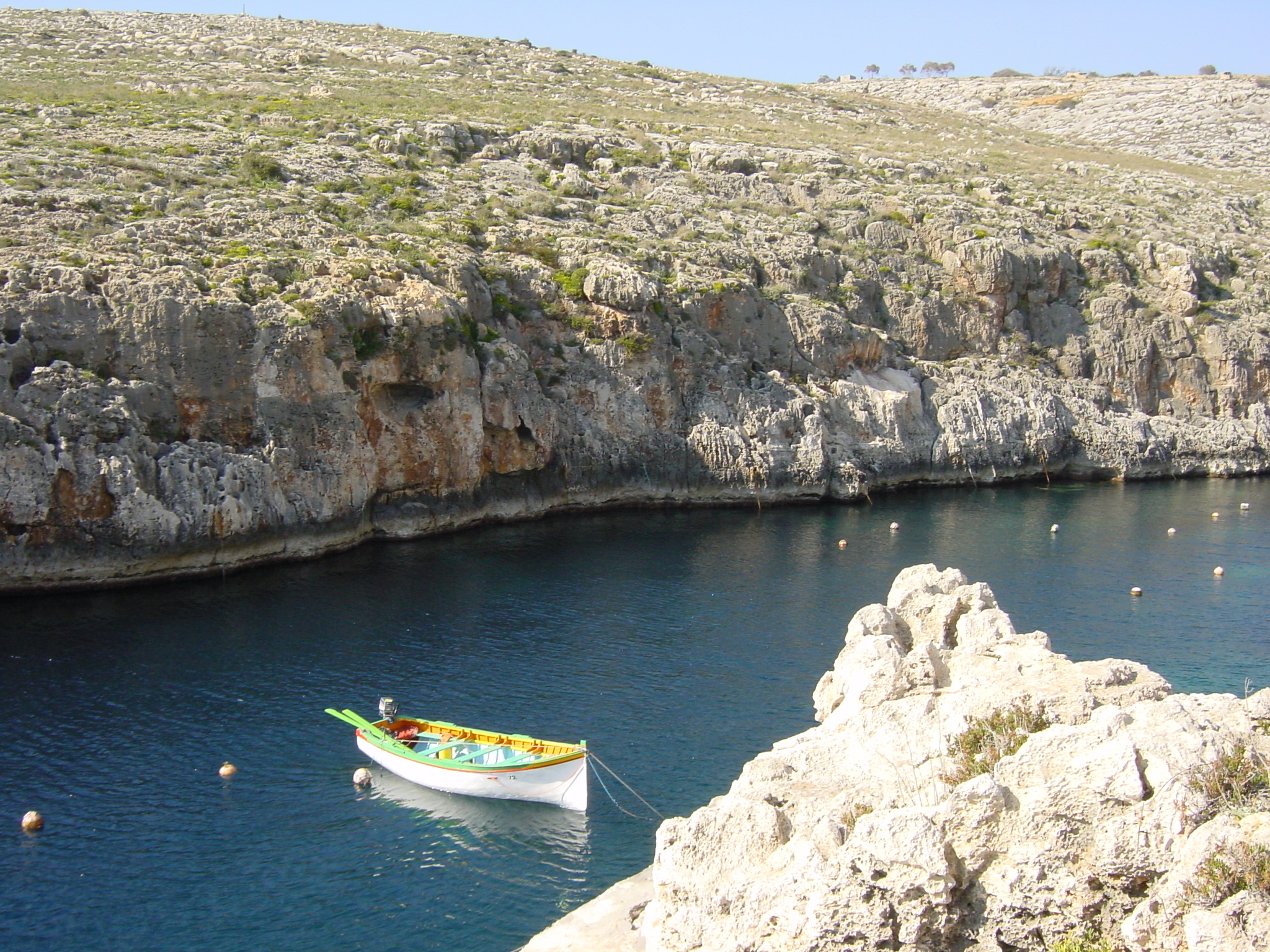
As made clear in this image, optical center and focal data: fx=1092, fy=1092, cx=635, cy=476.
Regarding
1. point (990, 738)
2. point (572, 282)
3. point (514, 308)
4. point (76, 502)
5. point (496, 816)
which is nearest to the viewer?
point (990, 738)

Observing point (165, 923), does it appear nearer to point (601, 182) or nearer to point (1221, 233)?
point (601, 182)

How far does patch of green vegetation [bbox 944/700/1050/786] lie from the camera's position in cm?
1786

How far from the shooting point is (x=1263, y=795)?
1555 cm

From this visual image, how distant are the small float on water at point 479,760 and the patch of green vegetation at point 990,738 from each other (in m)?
11.5

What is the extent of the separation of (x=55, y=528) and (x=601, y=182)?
171 feet

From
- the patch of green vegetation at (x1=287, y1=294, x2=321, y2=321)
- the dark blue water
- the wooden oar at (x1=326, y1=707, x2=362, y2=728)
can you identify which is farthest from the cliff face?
the patch of green vegetation at (x1=287, y1=294, x2=321, y2=321)

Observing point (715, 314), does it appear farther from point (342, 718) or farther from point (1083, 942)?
point (1083, 942)

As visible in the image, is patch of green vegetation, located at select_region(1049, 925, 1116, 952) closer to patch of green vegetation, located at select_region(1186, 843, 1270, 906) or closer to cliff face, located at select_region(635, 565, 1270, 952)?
cliff face, located at select_region(635, 565, 1270, 952)

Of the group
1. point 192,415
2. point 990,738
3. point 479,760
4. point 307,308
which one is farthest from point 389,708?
point 307,308

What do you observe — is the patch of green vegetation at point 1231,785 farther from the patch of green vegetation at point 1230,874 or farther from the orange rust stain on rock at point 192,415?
the orange rust stain on rock at point 192,415

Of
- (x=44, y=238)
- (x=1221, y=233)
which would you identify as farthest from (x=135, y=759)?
(x=1221, y=233)

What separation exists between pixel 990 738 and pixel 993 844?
2299mm

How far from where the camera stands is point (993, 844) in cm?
1630

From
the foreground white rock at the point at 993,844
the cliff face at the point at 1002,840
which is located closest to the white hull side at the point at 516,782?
the cliff face at the point at 1002,840
